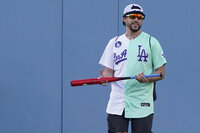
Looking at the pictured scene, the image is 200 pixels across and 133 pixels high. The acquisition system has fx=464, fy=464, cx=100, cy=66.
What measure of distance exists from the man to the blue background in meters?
1.71

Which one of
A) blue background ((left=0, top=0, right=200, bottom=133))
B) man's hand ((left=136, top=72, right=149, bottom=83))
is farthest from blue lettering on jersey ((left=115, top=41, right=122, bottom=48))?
blue background ((left=0, top=0, right=200, bottom=133))

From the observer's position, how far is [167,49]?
621 centimetres

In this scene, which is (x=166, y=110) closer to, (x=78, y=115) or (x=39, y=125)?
(x=78, y=115)

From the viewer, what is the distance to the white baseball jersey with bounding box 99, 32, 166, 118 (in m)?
4.35

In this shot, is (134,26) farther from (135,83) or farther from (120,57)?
(135,83)

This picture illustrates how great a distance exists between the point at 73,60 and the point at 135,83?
1897 mm

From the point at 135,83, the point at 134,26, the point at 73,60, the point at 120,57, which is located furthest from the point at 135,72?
the point at 73,60

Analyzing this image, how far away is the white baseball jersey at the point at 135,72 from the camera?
4348 mm

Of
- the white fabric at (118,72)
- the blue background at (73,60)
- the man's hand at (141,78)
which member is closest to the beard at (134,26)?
the white fabric at (118,72)

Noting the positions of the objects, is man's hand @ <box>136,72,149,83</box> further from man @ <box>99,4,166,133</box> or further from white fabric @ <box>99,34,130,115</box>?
white fabric @ <box>99,34,130,115</box>

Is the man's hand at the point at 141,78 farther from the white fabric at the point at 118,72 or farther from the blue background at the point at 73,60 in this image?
the blue background at the point at 73,60

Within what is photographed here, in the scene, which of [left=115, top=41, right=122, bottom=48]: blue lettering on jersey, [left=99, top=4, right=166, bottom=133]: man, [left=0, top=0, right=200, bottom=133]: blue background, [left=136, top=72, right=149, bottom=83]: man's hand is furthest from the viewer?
[left=0, top=0, right=200, bottom=133]: blue background

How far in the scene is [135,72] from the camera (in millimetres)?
4352

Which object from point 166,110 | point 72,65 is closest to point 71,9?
point 72,65
